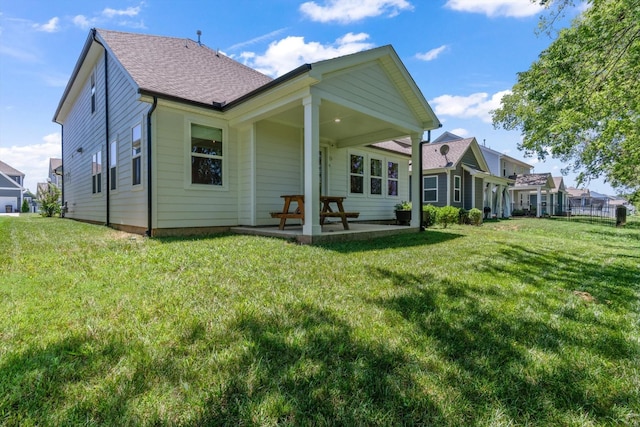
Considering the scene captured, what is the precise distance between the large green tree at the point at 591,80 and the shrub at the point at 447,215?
5659 mm

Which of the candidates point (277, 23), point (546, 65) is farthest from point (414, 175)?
point (277, 23)

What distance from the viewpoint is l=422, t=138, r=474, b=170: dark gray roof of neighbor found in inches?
672

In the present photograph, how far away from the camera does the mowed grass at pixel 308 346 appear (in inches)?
54.6

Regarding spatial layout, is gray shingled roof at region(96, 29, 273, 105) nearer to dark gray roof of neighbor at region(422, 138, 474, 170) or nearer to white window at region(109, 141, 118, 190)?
white window at region(109, 141, 118, 190)

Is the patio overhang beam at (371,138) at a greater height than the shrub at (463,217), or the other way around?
the patio overhang beam at (371,138)

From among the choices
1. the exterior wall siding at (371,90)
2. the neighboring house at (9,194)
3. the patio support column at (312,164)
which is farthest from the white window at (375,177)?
the neighboring house at (9,194)

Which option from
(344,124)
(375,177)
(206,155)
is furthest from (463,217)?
(206,155)

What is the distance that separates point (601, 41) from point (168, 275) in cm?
794

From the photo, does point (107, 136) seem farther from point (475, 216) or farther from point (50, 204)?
point (475, 216)

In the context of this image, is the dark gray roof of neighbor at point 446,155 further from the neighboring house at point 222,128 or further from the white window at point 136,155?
the white window at point 136,155

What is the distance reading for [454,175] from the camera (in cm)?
1698

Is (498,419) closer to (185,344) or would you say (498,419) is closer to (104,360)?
(185,344)

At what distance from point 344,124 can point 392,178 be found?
4.71m

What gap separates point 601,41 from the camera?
Result: 17.3ft
